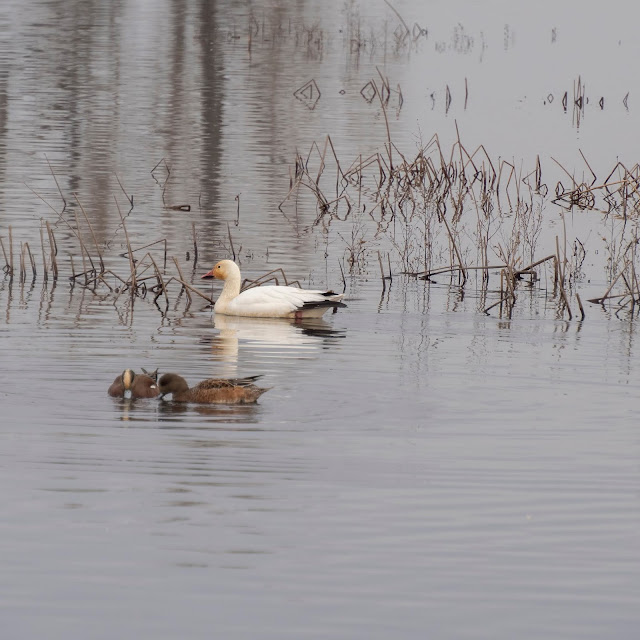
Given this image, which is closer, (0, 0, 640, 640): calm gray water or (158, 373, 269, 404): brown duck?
(0, 0, 640, 640): calm gray water

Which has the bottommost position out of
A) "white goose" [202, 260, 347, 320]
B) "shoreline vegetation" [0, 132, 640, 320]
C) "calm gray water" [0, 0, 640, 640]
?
"calm gray water" [0, 0, 640, 640]

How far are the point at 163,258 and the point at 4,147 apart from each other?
10.2 m

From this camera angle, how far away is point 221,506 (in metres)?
7.11

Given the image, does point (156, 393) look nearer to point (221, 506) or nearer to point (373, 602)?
point (221, 506)

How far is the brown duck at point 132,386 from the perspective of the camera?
966cm

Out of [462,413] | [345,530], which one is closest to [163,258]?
[462,413]

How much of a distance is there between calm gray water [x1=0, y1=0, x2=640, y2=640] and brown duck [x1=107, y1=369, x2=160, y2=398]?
11 centimetres

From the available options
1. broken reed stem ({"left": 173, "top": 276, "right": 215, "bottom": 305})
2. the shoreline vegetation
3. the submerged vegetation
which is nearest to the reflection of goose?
broken reed stem ({"left": 173, "top": 276, "right": 215, "bottom": 305})

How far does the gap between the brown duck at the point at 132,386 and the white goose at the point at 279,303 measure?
14.0 ft

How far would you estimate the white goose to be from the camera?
45.5 ft

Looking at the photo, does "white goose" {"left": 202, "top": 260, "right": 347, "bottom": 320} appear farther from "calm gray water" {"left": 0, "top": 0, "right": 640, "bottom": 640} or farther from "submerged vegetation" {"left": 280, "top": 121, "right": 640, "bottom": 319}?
"submerged vegetation" {"left": 280, "top": 121, "right": 640, "bottom": 319}

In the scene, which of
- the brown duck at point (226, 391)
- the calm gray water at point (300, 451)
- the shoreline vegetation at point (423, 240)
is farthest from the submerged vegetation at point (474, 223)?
the brown duck at point (226, 391)

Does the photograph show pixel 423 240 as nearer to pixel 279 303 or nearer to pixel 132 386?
pixel 279 303

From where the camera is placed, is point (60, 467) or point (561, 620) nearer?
point (561, 620)
